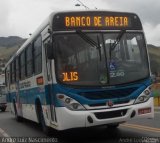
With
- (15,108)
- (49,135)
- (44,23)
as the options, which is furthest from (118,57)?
(15,108)

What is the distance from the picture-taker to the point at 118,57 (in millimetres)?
12055

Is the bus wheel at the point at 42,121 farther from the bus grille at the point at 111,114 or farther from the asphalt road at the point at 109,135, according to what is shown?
the bus grille at the point at 111,114

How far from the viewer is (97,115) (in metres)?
11.6

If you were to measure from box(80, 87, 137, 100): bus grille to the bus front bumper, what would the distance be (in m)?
0.30

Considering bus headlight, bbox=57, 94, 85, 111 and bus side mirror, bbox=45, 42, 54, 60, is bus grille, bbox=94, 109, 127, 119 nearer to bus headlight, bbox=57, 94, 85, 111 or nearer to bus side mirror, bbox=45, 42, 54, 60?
bus headlight, bbox=57, 94, 85, 111

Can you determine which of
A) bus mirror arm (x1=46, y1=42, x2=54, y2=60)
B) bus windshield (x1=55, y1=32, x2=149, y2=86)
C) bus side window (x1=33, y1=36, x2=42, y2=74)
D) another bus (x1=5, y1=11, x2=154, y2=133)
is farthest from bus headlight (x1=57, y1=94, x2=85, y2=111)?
bus side window (x1=33, y1=36, x2=42, y2=74)

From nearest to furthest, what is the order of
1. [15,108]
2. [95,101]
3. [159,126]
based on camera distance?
1. [95,101]
2. [159,126]
3. [15,108]

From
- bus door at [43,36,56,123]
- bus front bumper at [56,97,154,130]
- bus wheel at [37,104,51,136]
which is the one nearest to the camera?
bus front bumper at [56,97,154,130]

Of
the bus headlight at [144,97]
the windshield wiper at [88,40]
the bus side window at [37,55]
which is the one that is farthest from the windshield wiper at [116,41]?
the bus side window at [37,55]

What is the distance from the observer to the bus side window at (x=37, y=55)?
13.7 m

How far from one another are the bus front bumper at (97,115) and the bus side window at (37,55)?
2.39 meters

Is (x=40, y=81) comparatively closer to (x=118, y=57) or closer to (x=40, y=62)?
(x=40, y=62)

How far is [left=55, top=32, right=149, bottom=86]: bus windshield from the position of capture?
11.8 m

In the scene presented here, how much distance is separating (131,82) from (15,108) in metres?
11.1
